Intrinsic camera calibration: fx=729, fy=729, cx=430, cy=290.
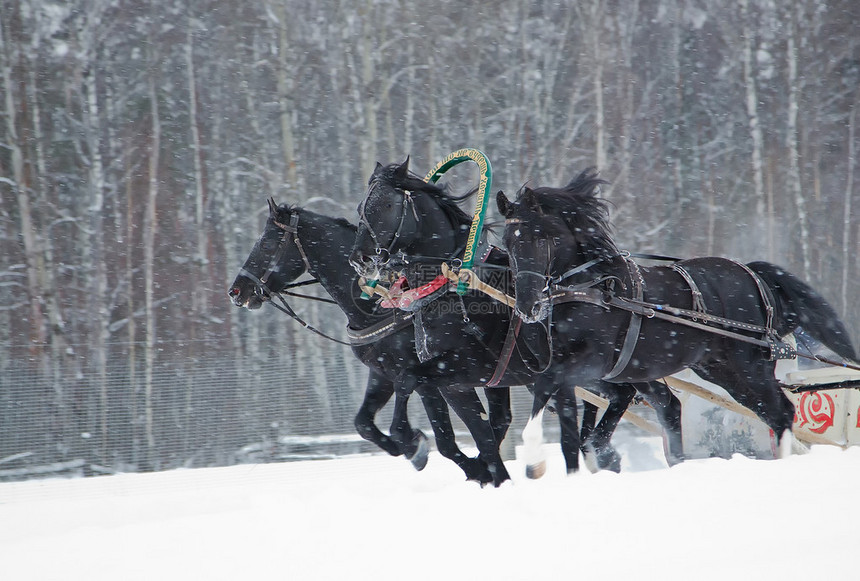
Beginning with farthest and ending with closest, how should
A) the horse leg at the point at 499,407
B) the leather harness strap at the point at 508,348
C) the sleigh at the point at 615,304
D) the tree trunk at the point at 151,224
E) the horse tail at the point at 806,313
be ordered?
the tree trunk at the point at 151,224 < the horse leg at the point at 499,407 < the horse tail at the point at 806,313 < the leather harness strap at the point at 508,348 < the sleigh at the point at 615,304

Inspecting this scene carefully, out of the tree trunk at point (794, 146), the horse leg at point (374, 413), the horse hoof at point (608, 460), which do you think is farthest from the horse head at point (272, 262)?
the tree trunk at point (794, 146)

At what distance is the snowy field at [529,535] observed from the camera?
264 cm

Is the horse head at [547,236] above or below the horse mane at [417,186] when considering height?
below

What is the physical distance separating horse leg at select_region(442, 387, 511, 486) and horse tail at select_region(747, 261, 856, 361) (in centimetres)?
223

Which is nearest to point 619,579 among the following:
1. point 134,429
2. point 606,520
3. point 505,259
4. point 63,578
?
point 606,520

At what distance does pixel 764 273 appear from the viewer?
5465 mm

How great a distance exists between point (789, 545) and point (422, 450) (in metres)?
3.26

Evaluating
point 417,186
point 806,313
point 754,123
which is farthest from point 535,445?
point 754,123

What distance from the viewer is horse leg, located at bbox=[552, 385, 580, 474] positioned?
14.7 ft

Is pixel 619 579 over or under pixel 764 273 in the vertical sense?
under

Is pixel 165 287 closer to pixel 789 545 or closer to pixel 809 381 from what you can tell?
pixel 809 381

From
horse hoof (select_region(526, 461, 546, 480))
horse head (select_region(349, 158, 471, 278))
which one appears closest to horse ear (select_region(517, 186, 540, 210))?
horse head (select_region(349, 158, 471, 278))

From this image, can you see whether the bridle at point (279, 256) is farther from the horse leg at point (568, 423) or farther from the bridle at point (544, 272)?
the horse leg at point (568, 423)

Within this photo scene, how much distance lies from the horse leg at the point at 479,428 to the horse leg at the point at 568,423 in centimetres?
74
